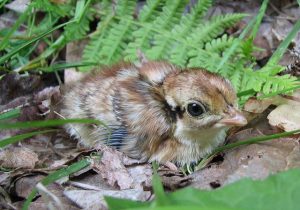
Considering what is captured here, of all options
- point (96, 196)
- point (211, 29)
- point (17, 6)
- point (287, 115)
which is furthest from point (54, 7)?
point (287, 115)

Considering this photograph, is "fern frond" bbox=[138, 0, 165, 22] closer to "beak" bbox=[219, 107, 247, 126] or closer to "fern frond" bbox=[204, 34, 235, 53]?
"fern frond" bbox=[204, 34, 235, 53]

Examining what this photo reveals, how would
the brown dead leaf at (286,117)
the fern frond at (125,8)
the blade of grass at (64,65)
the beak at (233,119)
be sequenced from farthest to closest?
the fern frond at (125,8) → the blade of grass at (64,65) → the brown dead leaf at (286,117) → the beak at (233,119)

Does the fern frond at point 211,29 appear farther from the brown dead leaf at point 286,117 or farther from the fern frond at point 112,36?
the brown dead leaf at point 286,117

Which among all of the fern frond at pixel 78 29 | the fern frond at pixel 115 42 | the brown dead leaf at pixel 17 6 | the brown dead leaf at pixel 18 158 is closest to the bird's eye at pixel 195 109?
the brown dead leaf at pixel 18 158

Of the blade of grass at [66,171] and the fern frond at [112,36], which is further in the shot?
the fern frond at [112,36]

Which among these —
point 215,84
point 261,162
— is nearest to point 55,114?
point 215,84

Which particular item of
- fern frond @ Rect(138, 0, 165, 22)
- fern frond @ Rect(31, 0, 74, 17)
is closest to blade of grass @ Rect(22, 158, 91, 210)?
fern frond @ Rect(31, 0, 74, 17)
